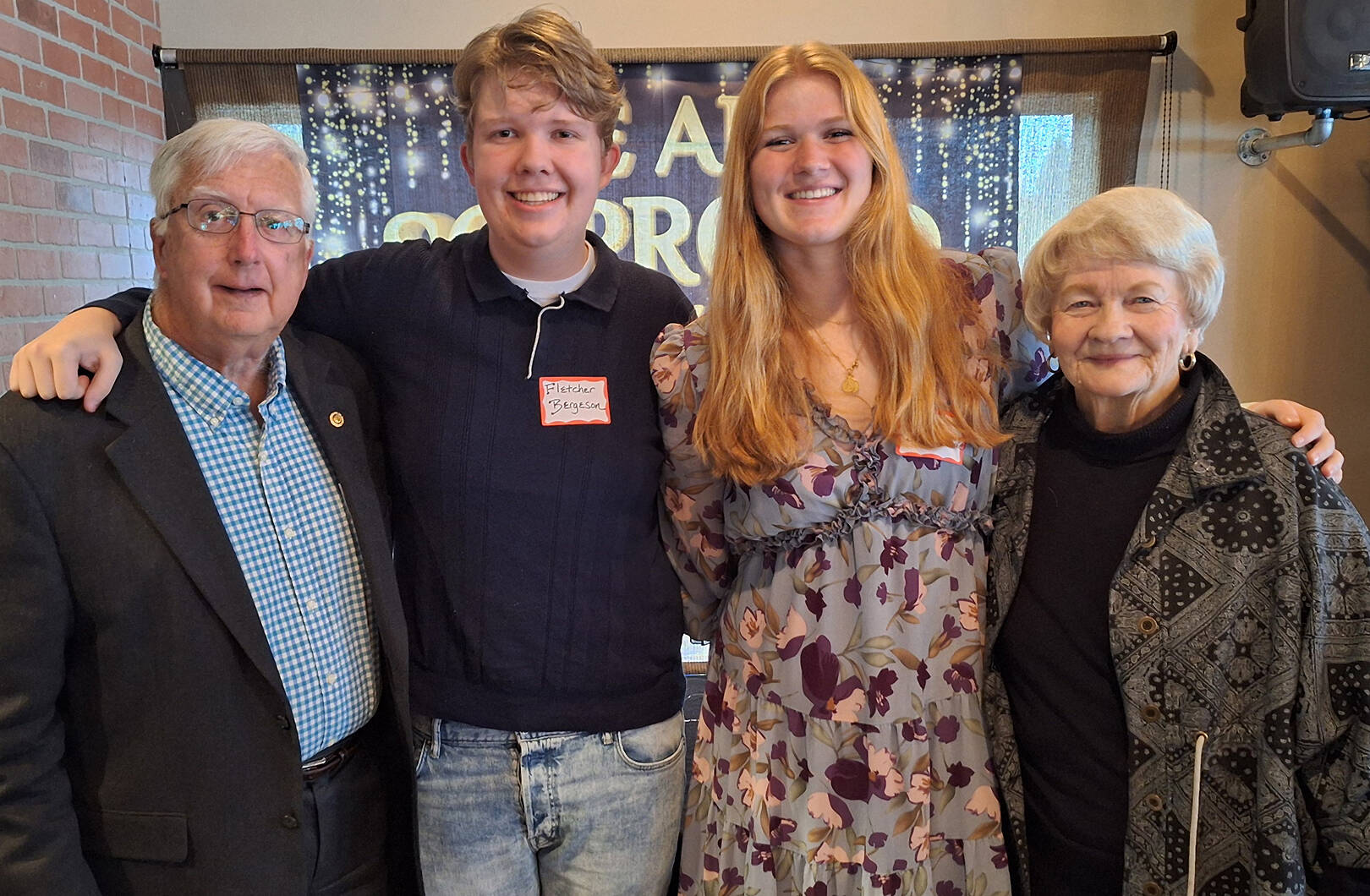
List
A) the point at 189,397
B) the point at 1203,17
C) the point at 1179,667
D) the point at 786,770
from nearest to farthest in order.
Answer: the point at 1179,667, the point at 189,397, the point at 786,770, the point at 1203,17

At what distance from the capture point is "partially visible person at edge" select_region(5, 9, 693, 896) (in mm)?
1544

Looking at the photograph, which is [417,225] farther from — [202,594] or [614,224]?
[202,594]

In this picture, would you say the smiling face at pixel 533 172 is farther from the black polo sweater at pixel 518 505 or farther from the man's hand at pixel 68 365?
the man's hand at pixel 68 365

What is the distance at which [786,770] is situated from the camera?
4.99 ft

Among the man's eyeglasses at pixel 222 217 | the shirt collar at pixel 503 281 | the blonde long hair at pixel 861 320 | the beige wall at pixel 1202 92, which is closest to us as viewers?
the man's eyeglasses at pixel 222 217

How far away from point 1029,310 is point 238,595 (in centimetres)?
130

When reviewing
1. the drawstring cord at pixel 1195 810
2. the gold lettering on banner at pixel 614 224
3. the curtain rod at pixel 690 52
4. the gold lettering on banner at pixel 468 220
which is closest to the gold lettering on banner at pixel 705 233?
the gold lettering on banner at pixel 614 224

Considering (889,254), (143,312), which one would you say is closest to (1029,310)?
(889,254)

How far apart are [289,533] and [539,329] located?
0.54m

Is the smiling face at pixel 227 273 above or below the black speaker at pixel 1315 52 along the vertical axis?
below

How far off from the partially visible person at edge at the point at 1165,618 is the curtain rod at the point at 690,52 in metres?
2.41

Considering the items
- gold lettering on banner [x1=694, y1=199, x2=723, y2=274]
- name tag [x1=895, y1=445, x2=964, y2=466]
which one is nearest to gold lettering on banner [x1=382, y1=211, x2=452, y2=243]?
gold lettering on banner [x1=694, y1=199, x2=723, y2=274]

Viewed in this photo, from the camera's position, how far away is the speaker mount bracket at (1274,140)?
3041 millimetres

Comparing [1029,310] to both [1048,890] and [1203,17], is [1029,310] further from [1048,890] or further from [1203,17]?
[1203,17]
